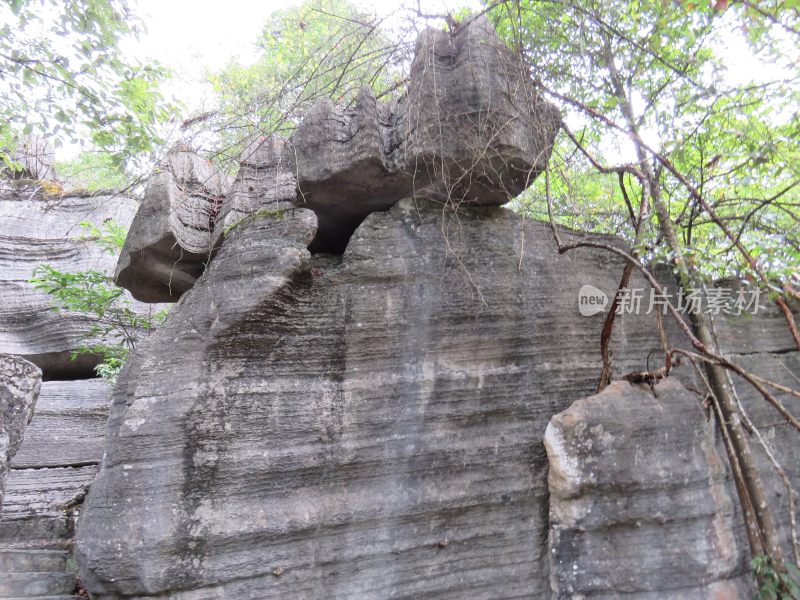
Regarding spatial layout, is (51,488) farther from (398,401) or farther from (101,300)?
(398,401)

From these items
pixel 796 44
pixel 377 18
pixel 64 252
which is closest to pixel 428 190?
pixel 377 18

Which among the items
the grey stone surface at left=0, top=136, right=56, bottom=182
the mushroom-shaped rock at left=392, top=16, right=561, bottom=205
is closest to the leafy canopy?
the mushroom-shaped rock at left=392, top=16, right=561, bottom=205

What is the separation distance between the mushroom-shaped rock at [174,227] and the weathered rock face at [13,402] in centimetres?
88

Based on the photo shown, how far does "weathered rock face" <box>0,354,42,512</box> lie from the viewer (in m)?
3.86

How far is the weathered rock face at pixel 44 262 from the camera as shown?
314 inches

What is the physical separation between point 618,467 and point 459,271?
152cm

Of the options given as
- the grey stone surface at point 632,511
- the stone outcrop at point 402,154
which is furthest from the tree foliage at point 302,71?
the grey stone surface at point 632,511

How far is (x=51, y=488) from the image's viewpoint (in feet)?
18.4

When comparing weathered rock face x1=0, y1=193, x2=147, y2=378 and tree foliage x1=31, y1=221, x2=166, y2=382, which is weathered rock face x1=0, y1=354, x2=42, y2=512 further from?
weathered rock face x1=0, y1=193, x2=147, y2=378

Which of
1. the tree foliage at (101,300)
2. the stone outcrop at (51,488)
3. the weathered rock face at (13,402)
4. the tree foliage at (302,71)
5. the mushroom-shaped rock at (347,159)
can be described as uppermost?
the tree foliage at (302,71)

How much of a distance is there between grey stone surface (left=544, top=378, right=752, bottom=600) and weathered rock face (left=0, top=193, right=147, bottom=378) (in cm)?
589

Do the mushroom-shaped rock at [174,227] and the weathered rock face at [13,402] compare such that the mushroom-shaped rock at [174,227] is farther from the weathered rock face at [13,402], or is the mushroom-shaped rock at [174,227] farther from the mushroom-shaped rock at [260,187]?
the weathered rock face at [13,402]

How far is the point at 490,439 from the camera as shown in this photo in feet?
11.8

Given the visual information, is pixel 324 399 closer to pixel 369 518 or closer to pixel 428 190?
pixel 369 518
